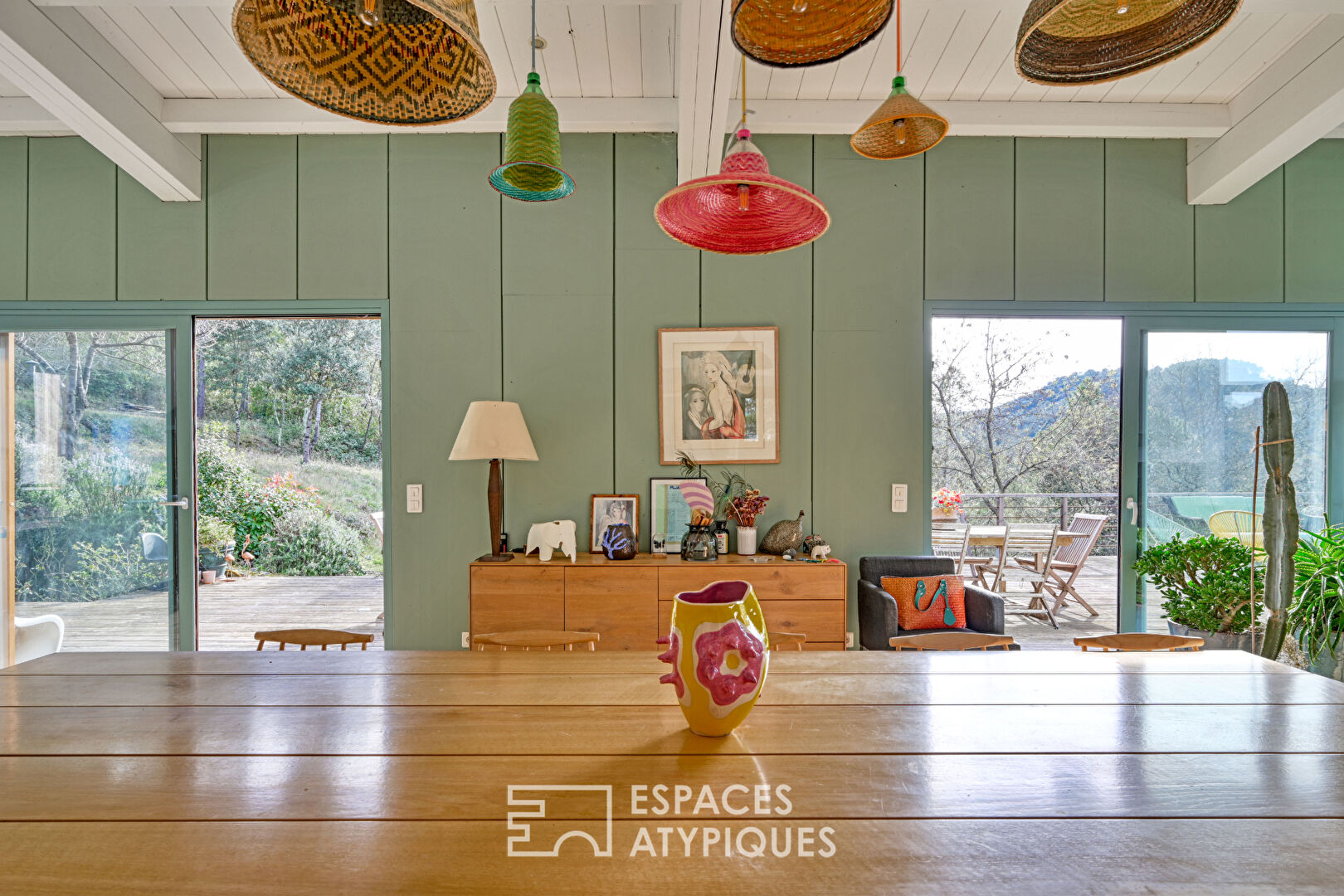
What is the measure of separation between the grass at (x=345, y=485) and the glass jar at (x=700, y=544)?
2.35 m

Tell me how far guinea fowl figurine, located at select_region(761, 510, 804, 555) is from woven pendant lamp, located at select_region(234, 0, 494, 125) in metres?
2.52

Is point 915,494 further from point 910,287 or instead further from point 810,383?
point 910,287

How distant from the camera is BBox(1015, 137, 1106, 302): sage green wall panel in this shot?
352 cm

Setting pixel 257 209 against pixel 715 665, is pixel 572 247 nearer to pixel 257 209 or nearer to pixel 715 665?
pixel 257 209

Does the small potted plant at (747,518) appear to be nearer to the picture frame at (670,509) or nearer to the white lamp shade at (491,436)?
the picture frame at (670,509)

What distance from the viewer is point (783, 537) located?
3.32 meters

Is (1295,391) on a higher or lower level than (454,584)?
higher

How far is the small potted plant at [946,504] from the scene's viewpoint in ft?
14.2

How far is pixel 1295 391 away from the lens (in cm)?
363

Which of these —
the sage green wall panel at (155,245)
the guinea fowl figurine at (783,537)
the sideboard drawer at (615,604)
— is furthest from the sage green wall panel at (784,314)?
the sage green wall panel at (155,245)

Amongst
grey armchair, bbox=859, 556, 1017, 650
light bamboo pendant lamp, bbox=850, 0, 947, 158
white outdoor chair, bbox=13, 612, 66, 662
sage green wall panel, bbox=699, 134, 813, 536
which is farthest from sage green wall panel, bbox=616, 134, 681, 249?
white outdoor chair, bbox=13, 612, 66, 662

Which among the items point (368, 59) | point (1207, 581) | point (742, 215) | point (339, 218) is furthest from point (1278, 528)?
point (339, 218)

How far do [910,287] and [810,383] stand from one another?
0.77 metres

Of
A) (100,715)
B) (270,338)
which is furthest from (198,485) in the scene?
(100,715)
